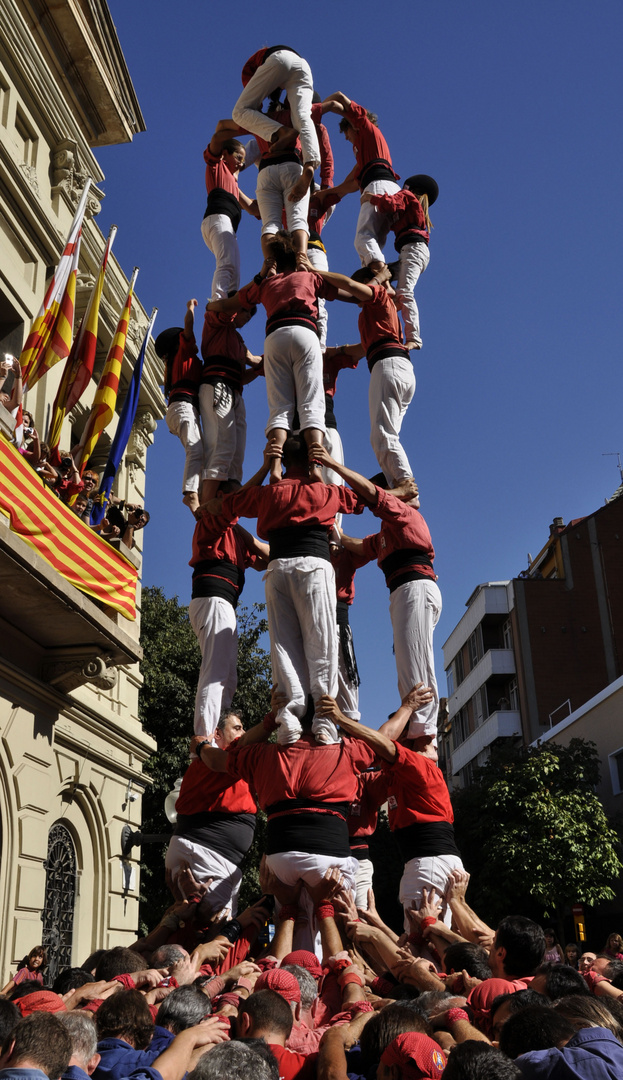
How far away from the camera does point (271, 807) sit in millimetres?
5746

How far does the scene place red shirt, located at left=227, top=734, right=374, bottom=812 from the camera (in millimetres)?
5680

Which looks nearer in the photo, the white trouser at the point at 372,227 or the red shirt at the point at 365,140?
the white trouser at the point at 372,227

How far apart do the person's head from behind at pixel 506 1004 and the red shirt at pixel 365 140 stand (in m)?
8.09

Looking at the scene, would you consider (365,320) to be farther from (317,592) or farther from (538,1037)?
(538,1037)

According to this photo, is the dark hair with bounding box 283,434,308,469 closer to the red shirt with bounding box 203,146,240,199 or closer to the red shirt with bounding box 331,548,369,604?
the red shirt with bounding box 331,548,369,604

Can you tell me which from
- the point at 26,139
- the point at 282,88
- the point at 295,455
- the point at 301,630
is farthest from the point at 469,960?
the point at 26,139

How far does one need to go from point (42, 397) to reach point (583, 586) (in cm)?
2233

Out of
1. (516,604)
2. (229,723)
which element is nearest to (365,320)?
(229,723)

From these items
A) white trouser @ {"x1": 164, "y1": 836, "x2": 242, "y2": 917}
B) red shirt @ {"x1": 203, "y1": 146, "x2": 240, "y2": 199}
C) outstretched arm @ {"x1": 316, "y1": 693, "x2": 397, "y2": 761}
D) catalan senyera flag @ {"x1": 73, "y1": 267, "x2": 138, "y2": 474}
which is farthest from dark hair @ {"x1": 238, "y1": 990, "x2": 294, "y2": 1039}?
catalan senyera flag @ {"x1": 73, "y1": 267, "x2": 138, "y2": 474}

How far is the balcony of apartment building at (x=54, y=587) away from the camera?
922 cm

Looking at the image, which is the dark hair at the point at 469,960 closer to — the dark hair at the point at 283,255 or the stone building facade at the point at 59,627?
the dark hair at the point at 283,255

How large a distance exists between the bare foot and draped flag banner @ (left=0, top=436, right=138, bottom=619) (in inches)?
138

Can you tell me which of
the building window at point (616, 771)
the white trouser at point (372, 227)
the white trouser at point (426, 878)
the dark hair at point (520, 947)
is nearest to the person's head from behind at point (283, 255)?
the white trouser at point (372, 227)

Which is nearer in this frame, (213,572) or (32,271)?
(213,572)
